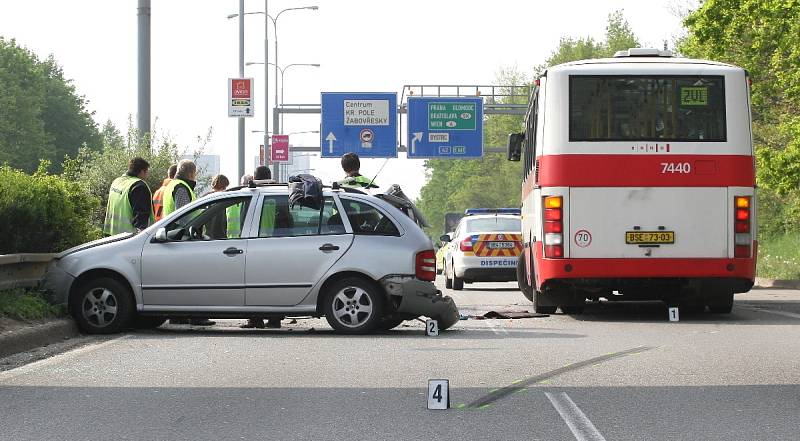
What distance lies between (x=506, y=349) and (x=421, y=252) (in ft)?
6.69

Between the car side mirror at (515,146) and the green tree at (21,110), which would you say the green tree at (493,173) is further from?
the car side mirror at (515,146)

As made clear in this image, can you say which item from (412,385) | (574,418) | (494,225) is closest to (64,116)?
(494,225)

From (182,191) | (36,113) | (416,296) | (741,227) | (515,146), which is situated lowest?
(416,296)

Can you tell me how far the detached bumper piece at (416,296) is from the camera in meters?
14.7

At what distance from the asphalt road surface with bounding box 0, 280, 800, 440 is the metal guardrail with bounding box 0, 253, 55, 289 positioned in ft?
3.75

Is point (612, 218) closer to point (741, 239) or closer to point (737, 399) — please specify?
point (741, 239)

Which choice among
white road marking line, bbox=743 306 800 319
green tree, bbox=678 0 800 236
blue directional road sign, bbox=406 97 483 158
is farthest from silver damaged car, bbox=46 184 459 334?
blue directional road sign, bbox=406 97 483 158

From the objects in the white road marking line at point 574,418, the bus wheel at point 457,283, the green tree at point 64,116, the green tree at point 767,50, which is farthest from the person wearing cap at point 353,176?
the green tree at point 64,116

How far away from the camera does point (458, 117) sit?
4766cm

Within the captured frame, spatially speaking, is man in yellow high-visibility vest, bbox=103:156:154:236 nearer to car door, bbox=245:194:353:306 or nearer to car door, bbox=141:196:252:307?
car door, bbox=141:196:252:307

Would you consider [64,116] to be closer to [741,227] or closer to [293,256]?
[741,227]

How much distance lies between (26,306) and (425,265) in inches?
159

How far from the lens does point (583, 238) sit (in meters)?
17.0

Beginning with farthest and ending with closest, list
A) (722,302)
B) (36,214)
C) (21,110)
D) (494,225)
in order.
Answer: (21,110) < (494,225) < (722,302) < (36,214)
